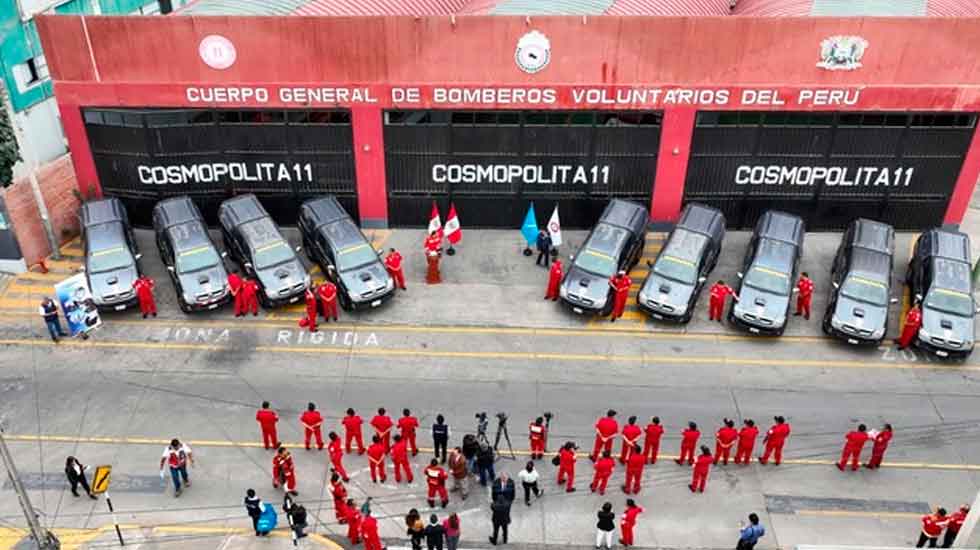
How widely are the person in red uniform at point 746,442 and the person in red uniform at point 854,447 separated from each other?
1.64 m

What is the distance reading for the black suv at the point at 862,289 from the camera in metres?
18.5

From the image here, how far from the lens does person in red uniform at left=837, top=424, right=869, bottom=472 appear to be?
14984 millimetres

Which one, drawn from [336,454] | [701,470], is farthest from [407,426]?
[701,470]

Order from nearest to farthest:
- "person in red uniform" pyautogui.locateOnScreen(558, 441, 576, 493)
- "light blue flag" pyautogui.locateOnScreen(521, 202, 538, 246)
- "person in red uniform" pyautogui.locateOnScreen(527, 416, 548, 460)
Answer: "person in red uniform" pyautogui.locateOnScreen(558, 441, 576, 493) < "person in red uniform" pyautogui.locateOnScreen(527, 416, 548, 460) < "light blue flag" pyautogui.locateOnScreen(521, 202, 538, 246)

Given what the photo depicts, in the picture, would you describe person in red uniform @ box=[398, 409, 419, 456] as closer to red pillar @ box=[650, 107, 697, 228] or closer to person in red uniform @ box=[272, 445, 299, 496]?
person in red uniform @ box=[272, 445, 299, 496]

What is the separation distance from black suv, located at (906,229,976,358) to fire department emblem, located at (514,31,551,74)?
10536 mm

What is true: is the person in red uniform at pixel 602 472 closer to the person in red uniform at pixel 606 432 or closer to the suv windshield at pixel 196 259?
the person in red uniform at pixel 606 432

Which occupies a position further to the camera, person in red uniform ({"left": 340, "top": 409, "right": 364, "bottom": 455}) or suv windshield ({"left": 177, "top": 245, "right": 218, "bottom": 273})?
suv windshield ({"left": 177, "top": 245, "right": 218, "bottom": 273})

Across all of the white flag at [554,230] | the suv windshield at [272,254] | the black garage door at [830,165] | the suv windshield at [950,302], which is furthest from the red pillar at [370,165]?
the suv windshield at [950,302]

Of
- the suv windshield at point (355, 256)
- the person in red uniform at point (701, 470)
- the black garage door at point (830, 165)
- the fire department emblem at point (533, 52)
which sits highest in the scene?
the fire department emblem at point (533, 52)

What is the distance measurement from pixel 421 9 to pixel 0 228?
41.4ft

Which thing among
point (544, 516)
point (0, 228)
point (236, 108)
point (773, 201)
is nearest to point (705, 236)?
point (773, 201)

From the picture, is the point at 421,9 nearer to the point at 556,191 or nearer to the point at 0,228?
the point at 556,191

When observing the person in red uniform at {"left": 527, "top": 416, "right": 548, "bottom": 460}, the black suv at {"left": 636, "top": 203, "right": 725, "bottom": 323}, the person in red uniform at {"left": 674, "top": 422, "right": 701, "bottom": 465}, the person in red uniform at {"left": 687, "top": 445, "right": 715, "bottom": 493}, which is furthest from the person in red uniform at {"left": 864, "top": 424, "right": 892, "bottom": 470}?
the person in red uniform at {"left": 527, "top": 416, "right": 548, "bottom": 460}
